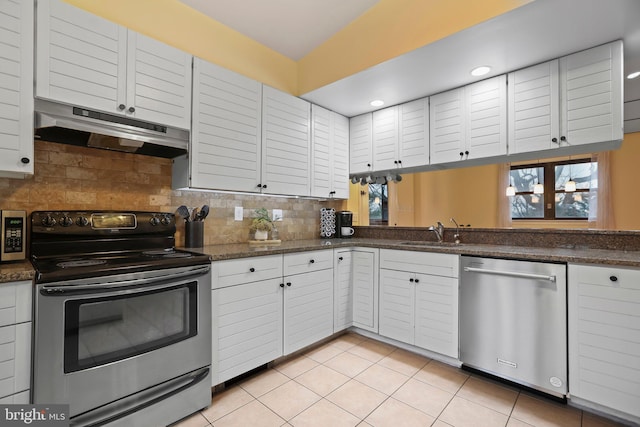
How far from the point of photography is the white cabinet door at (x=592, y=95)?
1903 millimetres

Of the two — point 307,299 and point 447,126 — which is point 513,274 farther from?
point 307,299

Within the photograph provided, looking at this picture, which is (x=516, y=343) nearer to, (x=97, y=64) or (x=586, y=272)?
(x=586, y=272)

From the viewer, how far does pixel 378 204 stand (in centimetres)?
444

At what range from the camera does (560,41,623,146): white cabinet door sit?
1.90m

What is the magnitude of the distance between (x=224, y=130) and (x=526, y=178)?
5.27 metres

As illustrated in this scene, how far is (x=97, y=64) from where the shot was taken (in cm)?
167

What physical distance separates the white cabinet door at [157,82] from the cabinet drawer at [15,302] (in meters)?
1.07

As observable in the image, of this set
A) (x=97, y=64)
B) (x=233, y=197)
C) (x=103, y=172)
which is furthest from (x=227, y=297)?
(x=97, y=64)

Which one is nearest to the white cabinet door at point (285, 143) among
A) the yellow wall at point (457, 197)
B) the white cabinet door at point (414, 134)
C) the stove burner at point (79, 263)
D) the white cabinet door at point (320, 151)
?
the white cabinet door at point (320, 151)

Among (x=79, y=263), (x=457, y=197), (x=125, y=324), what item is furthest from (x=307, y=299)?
(x=457, y=197)

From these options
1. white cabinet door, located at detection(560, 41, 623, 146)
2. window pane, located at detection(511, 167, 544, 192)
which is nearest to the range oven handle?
white cabinet door, located at detection(560, 41, 623, 146)

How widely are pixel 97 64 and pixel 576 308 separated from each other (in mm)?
3132

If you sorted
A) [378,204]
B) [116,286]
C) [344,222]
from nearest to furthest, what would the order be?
[116,286] < [344,222] < [378,204]

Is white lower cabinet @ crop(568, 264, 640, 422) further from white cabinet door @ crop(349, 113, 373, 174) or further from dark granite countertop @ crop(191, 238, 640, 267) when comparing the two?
white cabinet door @ crop(349, 113, 373, 174)
